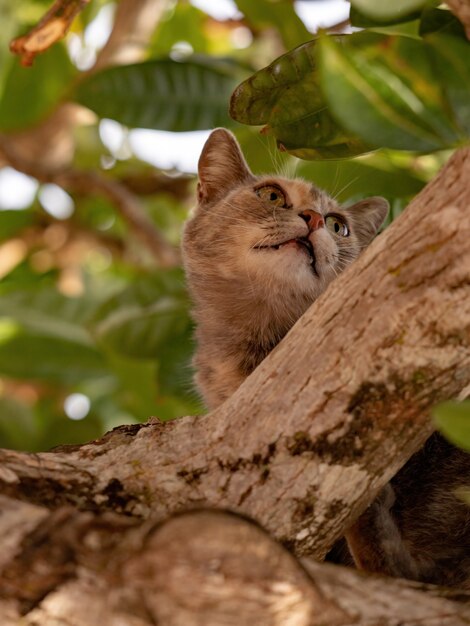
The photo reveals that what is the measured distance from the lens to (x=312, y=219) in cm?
243

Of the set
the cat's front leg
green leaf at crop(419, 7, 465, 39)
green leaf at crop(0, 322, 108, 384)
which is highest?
green leaf at crop(0, 322, 108, 384)

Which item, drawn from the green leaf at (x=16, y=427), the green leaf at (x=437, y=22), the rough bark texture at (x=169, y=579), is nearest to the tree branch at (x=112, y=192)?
the green leaf at (x=16, y=427)

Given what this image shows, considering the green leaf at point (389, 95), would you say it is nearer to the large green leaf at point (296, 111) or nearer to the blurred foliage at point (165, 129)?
the blurred foliage at point (165, 129)

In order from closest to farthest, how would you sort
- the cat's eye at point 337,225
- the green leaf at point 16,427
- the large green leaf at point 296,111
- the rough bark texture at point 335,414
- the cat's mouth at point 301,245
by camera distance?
the rough bark texture at point 335,414, the large green leaf at point 296,111, the cat's mouth at point 301,245, the cat's eye at point 337,225, the green leaf at point 16,427

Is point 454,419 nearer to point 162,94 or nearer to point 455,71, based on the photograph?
point 455,71

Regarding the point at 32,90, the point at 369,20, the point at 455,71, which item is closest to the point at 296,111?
the point at 369,20

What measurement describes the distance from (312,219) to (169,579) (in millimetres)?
1518

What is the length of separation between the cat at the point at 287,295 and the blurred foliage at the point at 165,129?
147 mm

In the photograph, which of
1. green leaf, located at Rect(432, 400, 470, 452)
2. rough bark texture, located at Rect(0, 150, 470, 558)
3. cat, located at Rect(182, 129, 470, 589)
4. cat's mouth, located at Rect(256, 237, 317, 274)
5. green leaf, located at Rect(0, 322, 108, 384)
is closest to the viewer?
green leaf, located at Rect(432, 400, 470, 452)

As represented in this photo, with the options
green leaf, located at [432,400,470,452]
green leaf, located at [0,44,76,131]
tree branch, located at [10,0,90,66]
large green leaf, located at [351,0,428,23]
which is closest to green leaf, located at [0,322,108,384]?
green leaf, located at [0,44,76,131]

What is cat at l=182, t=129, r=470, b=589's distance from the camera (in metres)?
1.80

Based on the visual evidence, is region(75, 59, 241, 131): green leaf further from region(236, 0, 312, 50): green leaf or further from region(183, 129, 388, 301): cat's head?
region(236, 0, 312, 50): green leaf

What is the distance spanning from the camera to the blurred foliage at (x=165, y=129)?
1482 mm

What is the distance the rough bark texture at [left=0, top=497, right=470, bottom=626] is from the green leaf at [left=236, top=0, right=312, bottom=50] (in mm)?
1937
